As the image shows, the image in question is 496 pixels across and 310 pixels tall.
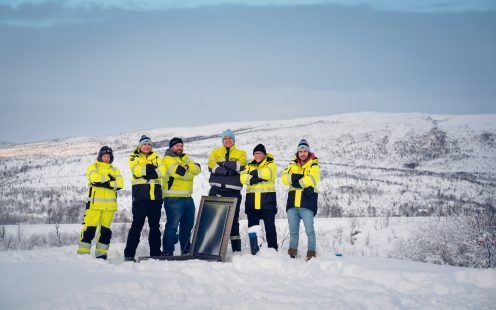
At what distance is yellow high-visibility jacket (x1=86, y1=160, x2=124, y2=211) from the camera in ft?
26.8

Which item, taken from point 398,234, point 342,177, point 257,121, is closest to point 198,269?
point 398,234

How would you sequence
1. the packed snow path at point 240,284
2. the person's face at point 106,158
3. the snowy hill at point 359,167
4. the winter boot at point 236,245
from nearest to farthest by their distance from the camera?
the packed snow path at point 240,284 < the person's face at point 106,158 < the winter boot at point 236,245 < the snowy hill at point 359,167

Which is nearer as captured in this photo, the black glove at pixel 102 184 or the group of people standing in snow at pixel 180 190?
the group of people standing in snow at pixel 180 190

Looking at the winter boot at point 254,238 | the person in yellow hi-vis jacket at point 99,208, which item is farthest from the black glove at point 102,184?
the winter boot at point 254,238

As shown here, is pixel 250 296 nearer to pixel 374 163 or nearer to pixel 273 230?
pixel 273 230

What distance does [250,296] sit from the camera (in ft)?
18.4

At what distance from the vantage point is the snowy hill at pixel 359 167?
22.3 m

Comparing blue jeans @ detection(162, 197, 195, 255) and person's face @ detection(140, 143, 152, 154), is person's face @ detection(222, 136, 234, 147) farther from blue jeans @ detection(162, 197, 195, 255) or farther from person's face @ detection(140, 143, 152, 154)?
person's face @ detection(140, 143, 152, 154)

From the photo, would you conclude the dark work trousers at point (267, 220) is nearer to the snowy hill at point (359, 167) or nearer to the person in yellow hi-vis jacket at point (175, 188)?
the person in yellow hi-vis jacket at point (175, 188)

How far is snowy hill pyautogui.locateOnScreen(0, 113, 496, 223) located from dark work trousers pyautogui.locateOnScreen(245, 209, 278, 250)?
10.9m

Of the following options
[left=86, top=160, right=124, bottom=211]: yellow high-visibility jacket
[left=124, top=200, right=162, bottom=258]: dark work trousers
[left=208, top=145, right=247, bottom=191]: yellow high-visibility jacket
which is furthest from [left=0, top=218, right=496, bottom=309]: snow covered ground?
[left=208, top=145, right=247, bottom=191]: yellow high-visibility jacket

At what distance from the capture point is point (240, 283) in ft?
20.7

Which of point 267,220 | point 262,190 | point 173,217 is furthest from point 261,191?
point 173,217

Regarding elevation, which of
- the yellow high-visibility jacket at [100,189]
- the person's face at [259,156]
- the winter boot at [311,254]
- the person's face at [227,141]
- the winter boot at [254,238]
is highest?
the person's face at [227,141]
